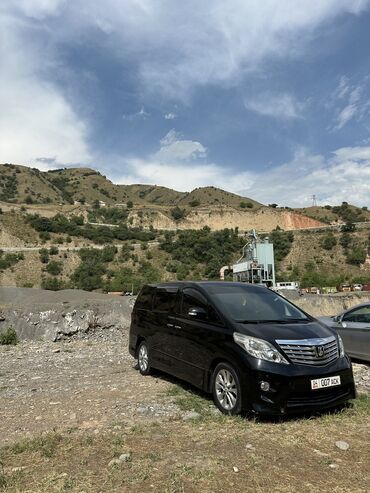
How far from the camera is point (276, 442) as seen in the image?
4.92 m

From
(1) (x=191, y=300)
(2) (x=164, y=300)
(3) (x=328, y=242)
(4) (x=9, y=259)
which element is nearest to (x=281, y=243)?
(3) (x=328, y=242)

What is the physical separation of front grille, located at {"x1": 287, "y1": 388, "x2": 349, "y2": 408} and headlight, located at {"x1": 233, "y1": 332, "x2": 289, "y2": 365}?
46 centimetres

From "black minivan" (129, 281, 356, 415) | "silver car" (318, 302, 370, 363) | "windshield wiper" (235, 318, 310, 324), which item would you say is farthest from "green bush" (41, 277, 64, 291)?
"windshield wiper" (235, 318, 310, 324)

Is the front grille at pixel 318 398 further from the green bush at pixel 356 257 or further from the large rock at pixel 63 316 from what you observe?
the green bush at pixel 356 257

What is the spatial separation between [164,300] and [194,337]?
1416 millimetres

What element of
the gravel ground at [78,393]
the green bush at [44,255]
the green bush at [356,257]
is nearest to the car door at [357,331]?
the gravel ground at [78,393]

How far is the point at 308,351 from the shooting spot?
19.0ft

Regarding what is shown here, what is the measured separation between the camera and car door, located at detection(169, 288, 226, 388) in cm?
638

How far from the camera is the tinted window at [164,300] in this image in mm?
7711

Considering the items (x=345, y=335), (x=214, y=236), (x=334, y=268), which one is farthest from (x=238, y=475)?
(x=214, y=236)

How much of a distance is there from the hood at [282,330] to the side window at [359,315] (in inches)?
131

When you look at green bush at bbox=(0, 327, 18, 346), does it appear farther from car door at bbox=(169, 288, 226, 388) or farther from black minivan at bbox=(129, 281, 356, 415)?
car door at bbox=(169, 288, 226, 388)

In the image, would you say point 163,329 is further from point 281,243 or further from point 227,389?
point 281,243

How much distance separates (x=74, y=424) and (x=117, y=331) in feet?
33.6
